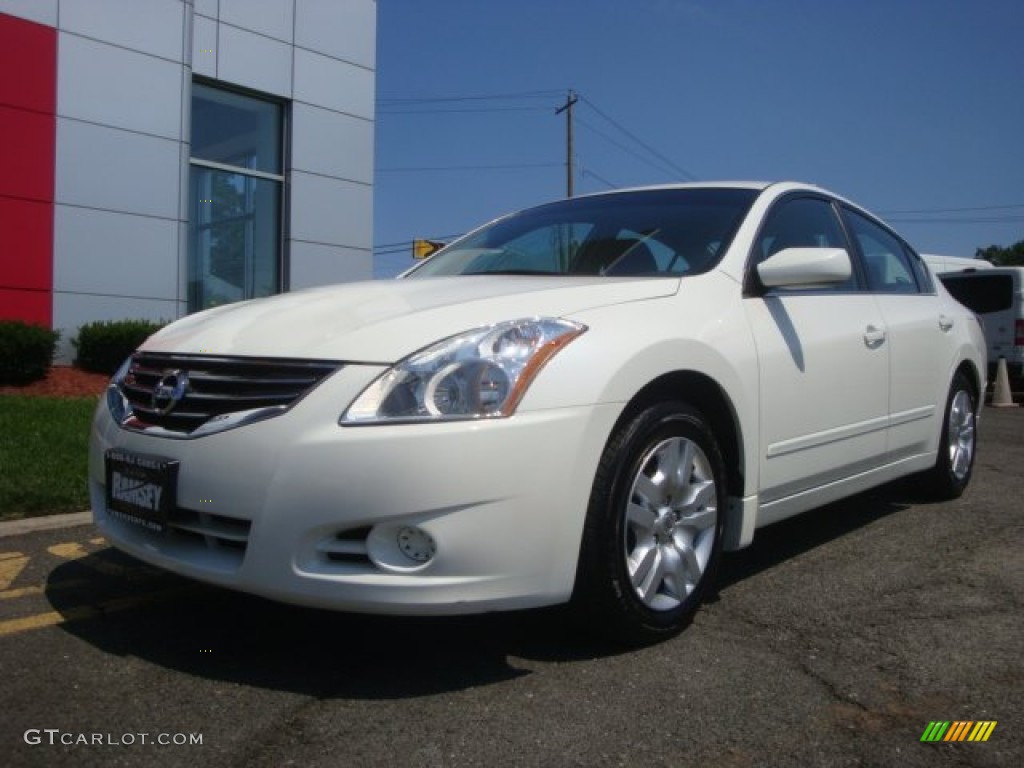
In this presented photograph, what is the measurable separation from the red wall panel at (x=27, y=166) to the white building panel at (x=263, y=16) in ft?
8.05

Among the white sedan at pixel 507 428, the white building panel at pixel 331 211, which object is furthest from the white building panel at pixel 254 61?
the white sedan at pixel 507 428

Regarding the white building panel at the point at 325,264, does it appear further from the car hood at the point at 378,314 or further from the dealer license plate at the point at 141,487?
the dealer license plate at the point at 141,487

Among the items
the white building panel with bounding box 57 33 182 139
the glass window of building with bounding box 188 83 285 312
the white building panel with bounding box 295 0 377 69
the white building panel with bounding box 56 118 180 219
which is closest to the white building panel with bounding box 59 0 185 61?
the white building panel with bounding box 57 33 182 139

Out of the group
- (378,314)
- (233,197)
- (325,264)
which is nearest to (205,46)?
(233,197)

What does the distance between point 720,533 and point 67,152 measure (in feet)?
34.5

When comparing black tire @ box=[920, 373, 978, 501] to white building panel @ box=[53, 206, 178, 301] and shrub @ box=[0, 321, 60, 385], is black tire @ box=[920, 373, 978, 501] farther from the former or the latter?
white building panel @ box=[53, 206, 178, 301]

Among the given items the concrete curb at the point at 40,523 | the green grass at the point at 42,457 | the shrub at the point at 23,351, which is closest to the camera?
the concrete curb at the point at 40,523

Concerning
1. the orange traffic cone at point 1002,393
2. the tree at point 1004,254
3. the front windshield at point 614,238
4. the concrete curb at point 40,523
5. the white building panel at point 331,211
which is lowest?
the concrete curb at point 40,523

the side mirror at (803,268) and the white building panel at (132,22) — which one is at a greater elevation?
the white building panel at (132,22)

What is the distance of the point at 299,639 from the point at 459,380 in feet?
3.55

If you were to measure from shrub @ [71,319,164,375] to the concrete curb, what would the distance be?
20.6ft

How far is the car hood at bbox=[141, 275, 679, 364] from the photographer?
2609 mm

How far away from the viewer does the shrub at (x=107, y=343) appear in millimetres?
10547

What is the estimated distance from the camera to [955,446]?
5234 millimetres
